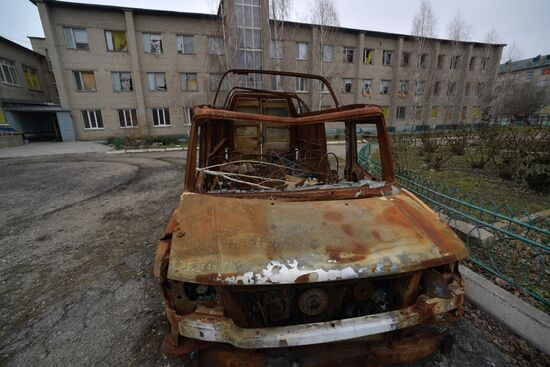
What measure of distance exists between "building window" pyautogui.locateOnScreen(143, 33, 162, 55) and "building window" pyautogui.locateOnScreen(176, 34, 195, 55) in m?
1.35

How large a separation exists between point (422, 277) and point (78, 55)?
2492 cm

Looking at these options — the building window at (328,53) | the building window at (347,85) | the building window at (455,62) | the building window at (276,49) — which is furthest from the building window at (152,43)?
the building window at (455,62)

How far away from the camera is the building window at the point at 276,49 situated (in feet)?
64.5

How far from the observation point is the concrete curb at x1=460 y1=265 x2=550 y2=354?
2010 mm

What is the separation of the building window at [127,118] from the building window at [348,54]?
19536 millimetres

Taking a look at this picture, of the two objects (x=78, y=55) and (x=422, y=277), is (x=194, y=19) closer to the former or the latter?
(x=78, y=55)

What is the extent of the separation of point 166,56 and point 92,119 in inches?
299

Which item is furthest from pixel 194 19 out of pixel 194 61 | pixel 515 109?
pixel 515 109

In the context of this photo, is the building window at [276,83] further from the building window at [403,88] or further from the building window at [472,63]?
the building window at [472,63]

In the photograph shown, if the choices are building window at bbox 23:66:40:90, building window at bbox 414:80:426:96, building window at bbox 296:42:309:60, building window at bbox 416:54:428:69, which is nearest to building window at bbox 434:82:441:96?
building window at bbox 414:80:426:96

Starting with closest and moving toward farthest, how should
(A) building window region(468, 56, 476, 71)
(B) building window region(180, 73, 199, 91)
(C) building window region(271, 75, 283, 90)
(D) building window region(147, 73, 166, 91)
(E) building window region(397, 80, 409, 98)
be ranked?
(C) building window region(271, 75, 283, 90), (D) building window region(147, 73, 166, 91), (B) building window region(180, 73, 199, 91), (E) building window region(397, 80, 409, 98), (A) building window region(468, 56, 476, 71)

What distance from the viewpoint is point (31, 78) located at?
898 inches

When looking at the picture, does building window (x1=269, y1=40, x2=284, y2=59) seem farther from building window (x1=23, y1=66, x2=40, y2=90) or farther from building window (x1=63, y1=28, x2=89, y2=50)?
building window (x1=23, y1=66, x2=40, y2=90)

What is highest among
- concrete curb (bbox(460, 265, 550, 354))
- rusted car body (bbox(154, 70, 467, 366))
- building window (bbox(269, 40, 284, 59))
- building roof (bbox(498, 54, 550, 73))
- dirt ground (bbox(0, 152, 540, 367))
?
building roof (bbox(498, 54, 550, 73))
